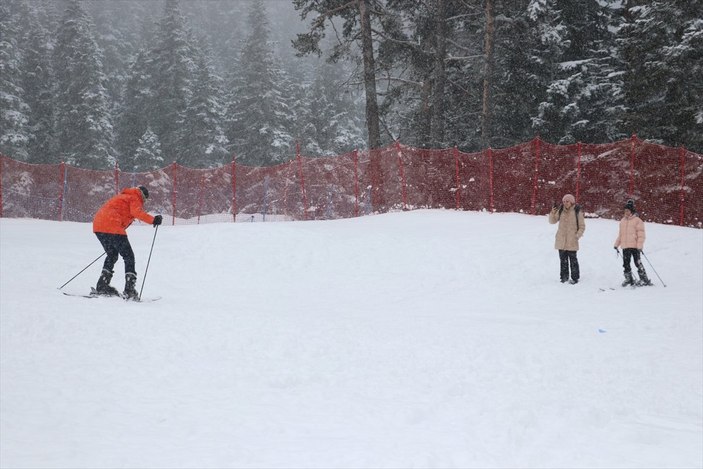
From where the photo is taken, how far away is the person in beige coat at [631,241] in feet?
37.7

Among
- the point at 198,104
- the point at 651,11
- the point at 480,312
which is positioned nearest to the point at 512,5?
the point at 651,11

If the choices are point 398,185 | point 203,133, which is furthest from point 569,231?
point 203,133

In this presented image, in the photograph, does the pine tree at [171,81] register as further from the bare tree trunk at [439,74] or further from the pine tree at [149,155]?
the bare tree trunk at [439,74]

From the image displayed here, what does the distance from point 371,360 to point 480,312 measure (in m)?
3.62

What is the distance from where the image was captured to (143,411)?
5.15 meters

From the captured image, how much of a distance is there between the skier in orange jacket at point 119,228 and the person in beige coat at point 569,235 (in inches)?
311

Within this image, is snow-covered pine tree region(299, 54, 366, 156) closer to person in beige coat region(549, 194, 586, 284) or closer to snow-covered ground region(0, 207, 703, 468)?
person in beige coat region(549, 194, 586, 284)

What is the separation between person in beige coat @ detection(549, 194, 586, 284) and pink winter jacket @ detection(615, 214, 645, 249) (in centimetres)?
74

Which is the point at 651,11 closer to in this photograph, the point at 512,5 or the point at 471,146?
the point at 512,5

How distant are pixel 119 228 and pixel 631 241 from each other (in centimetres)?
939

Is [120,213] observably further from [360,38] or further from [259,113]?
[259,113]

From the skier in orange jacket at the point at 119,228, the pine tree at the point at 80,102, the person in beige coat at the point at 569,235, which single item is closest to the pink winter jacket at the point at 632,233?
the person in beige coat at the point at 569,235

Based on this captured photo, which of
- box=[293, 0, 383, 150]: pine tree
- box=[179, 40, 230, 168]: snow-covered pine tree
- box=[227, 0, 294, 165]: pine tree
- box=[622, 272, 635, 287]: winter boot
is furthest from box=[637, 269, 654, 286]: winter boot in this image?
box=[179, 40, 230, 168]: snow-covered pine tree

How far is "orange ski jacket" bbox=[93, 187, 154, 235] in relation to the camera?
9078mm
